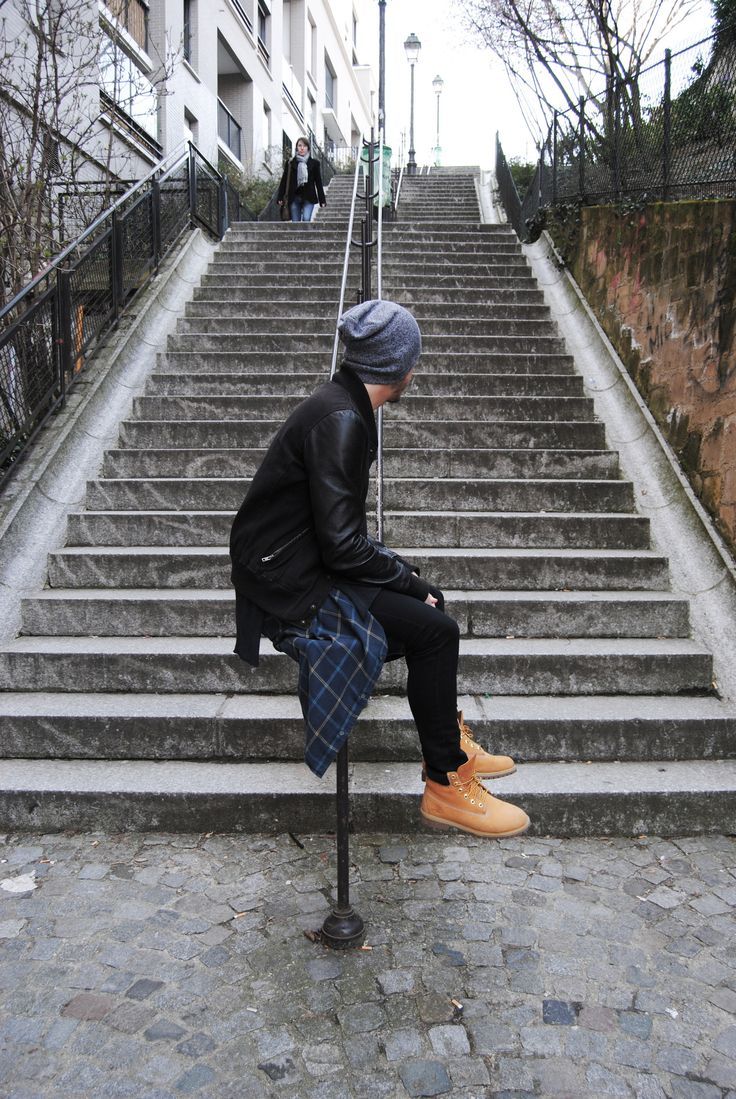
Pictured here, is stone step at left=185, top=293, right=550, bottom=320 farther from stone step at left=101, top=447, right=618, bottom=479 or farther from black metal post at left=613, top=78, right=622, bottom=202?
stone step at left=101, top=447, right=618, bottom=479

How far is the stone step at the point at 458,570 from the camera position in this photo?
15.3 ft

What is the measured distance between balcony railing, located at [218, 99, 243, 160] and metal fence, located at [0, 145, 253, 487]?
13178mm

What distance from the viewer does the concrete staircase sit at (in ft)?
11.4

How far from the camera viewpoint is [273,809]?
3441 mm

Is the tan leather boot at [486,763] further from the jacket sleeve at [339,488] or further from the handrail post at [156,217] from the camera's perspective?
the handrail post at [156,217]

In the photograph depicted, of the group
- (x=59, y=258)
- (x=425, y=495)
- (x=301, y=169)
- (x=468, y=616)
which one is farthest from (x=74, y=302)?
(x=301, y=169)

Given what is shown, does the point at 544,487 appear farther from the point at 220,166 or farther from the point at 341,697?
the point at 220,166

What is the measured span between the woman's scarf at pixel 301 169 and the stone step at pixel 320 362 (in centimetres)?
754

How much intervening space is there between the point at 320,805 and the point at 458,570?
68.4 inches

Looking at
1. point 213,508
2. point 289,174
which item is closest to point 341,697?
point 213,508

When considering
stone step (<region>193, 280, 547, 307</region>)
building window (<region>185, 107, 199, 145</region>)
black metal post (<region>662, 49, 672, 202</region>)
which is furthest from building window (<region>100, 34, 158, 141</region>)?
black metal post (<region>662, 49, 672, 202</region>)

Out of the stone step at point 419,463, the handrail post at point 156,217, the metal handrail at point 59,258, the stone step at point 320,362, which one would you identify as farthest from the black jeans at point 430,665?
the handrail post at point 156,217

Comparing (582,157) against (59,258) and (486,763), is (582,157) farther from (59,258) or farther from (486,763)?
(486,763)

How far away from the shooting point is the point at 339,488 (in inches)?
93.4
